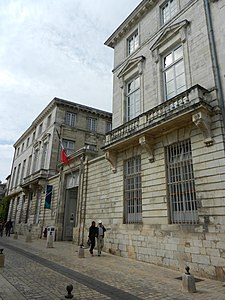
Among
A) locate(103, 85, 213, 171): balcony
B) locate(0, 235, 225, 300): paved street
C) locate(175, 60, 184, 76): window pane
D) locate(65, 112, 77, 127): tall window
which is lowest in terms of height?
locate(0, 235, 225, 300): paved street

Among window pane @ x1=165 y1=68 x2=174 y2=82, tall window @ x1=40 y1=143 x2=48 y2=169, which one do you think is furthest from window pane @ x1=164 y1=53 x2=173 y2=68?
tall window @ x1=40 y1=143 x2=48 y2=169

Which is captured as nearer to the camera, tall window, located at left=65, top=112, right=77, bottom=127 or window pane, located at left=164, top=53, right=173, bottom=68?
window pane, located at left=164, top=53, right=173, bottom=68

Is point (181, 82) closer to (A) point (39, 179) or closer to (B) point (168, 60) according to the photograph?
(B) point (168, 60)

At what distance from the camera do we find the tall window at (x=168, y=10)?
37.2 ft

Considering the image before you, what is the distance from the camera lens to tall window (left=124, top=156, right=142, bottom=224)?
10.5m

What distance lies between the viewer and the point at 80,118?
24328 mm

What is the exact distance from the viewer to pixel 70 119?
23875 mm

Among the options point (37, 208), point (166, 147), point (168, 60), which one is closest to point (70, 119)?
point (37, 208)

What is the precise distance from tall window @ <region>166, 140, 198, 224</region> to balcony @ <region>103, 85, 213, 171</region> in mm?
871

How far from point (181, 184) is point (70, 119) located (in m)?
17.2

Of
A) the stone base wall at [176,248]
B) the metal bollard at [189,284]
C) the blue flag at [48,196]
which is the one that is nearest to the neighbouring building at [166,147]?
the stone base wall at [176,248]

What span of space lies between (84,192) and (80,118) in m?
11.3

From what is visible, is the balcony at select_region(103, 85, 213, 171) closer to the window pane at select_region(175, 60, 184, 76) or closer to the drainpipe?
the drainpipe

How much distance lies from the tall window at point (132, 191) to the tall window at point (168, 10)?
276 inches
